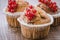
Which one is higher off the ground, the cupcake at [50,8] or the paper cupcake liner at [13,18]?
the cupcake at [50,8]

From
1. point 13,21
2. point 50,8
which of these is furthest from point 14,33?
point 50,8

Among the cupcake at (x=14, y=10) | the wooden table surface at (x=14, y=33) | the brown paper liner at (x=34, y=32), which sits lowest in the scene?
the wooden table surface at (x=14, y=33)

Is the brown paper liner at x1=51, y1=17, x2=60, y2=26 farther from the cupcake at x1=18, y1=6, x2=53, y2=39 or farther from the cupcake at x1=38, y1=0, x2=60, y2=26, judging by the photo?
the cupcake at x1=18, y1=6, x2=53, y2=39

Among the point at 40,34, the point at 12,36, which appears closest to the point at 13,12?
the point at 12,36

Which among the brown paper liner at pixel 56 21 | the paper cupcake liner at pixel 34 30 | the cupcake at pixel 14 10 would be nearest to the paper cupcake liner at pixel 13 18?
the cupcake at pixel 14 10

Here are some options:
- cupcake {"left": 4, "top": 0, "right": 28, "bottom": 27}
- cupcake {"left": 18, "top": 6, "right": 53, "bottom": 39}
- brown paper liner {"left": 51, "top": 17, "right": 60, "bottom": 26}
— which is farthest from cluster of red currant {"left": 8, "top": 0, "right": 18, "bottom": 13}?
brown paper liner {"left": 51, "top": 17, "right": 60, "bottom": 26}

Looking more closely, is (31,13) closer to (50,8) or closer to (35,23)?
(35,23)

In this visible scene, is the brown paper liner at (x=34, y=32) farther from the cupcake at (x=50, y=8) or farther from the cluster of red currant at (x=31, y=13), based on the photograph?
the cupcake at (x=50, y=8)
